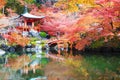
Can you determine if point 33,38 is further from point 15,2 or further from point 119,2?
point 119,2

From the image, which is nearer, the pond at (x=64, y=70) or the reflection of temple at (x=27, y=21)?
the pond at (x=64, y=70)

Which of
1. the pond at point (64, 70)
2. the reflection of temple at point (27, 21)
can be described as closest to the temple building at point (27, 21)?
the reflection of temple at point (27, 21)

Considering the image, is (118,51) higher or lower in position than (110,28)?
lower

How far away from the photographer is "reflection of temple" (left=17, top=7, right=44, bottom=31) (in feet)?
109

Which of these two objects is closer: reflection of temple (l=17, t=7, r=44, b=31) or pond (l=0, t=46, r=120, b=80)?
pond (l=0, t=46, r=120, b=80)

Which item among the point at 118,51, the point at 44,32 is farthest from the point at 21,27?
the point at 118,51

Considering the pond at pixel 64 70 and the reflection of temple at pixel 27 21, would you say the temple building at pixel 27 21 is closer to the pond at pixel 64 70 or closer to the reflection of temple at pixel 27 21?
the reflection of temple at pixel 27 21

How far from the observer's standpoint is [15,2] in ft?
124

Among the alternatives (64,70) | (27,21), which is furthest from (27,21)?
(64,70)

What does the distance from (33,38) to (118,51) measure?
11.5 meters

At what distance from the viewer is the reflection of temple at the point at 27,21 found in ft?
109

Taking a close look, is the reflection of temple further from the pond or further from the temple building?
the pond

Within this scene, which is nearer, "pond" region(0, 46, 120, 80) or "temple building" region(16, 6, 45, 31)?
"pond" region(0, 46, 120, 80)

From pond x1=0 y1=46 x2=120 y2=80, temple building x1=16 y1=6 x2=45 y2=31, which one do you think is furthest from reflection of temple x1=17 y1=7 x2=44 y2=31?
pond x1=0 y1=46 x2=120 y2=80
